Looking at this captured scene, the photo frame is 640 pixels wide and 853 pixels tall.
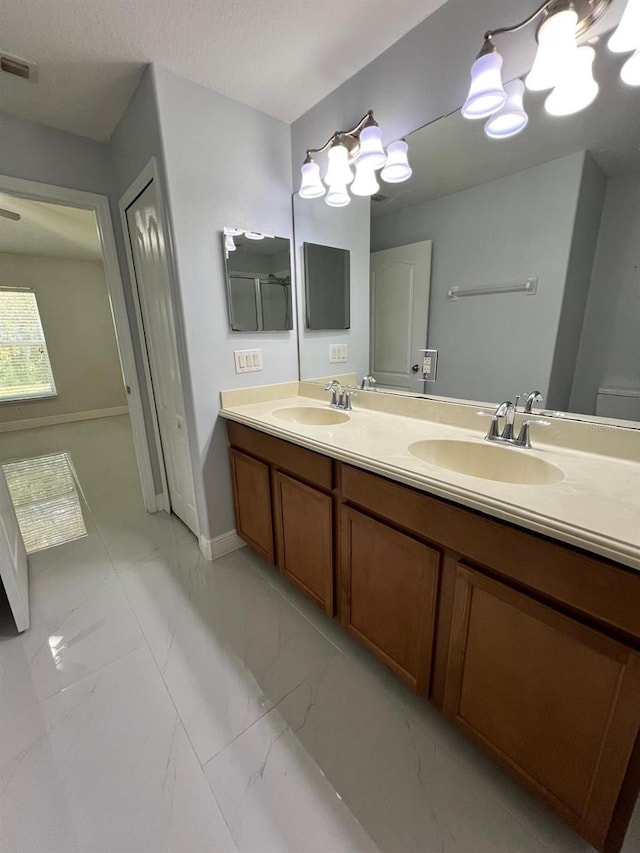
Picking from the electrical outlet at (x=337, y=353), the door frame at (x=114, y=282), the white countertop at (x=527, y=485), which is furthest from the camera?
the electrical outlet at (x=337, y=353)

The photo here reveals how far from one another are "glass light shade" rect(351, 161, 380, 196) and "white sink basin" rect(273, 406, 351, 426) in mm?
1014

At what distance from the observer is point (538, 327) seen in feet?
3.78

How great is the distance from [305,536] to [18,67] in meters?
2.27

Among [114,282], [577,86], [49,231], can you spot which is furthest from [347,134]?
[49,231]

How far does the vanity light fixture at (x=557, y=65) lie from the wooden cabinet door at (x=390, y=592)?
54.3 inches

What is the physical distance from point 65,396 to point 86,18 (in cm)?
504

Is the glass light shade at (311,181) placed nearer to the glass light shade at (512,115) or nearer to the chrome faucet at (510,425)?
the glass light shade at (512,115)

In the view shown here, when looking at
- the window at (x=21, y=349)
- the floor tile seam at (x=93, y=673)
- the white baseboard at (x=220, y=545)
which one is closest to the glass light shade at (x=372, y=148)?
the white baseboard at (x=220, y=545)

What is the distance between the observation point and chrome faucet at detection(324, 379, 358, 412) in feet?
5.72

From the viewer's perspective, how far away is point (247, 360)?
72.9 inches

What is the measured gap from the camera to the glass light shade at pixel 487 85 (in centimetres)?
102

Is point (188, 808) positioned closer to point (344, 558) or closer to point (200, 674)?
point (200, 674)

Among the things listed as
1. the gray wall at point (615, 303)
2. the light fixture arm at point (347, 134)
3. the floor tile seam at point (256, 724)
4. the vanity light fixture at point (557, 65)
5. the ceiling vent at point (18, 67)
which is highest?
the ceiling vent at point (18, 67)

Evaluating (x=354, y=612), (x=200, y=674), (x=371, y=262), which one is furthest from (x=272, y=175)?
(x=200, y=674)
